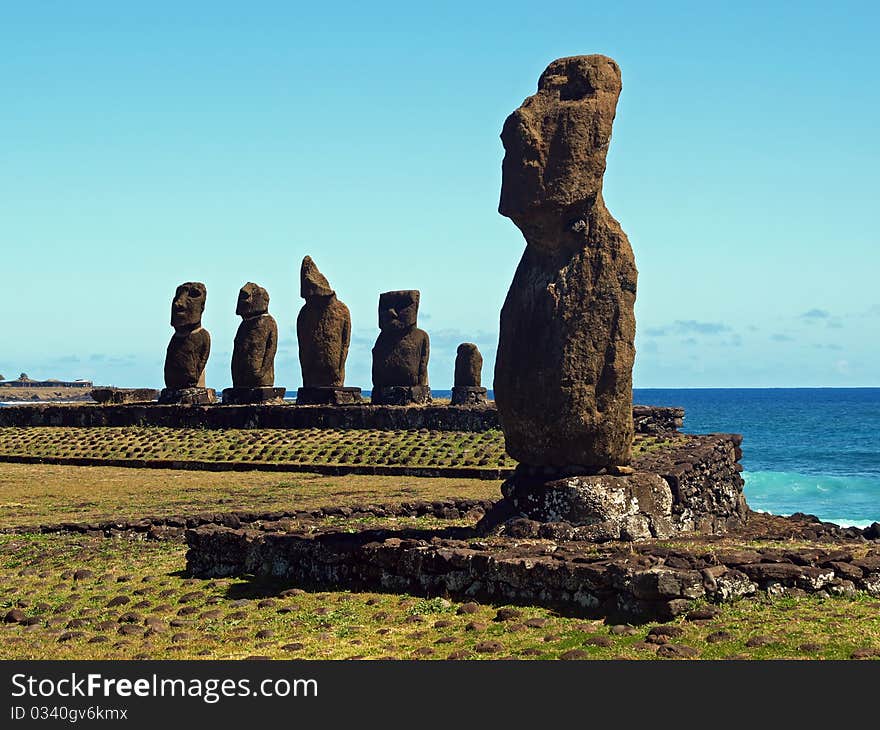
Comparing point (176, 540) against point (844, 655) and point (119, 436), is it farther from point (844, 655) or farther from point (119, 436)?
point (119, 436)

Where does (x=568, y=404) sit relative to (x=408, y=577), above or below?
above

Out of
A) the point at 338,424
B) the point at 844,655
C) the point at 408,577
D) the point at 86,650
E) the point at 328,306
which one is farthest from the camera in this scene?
the point at 328,306

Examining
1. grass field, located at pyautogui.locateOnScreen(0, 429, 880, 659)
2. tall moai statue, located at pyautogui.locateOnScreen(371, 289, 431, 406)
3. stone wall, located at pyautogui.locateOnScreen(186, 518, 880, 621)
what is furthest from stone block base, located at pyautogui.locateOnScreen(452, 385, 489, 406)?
stone wall, located at pyautogui.locateOnScreen(186, 518, 880, 621)

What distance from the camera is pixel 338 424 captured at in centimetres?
3155

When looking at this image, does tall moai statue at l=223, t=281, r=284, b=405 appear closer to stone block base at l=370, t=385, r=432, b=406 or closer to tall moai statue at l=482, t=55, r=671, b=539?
stone block base at l=370, t=385, r=432, b=406

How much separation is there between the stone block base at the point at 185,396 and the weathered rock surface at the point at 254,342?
1.39 metres

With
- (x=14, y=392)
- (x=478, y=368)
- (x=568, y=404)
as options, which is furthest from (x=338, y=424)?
(x=14, y=392)

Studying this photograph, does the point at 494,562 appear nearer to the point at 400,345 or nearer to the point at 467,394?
the point at 400,345

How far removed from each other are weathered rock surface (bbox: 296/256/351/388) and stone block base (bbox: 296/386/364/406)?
289 mm

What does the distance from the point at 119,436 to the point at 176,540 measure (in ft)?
58.5

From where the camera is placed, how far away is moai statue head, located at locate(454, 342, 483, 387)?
35.2 m

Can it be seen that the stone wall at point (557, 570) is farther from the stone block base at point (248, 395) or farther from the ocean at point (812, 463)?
the ocean at point (812, 463)

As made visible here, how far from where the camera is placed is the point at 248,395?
1355 inches

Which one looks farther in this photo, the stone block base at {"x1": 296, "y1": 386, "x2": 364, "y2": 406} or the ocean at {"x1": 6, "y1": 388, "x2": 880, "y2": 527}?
the ocean at {"x1": 6, "y1": 388, "x2": 880, "y2": 527}
